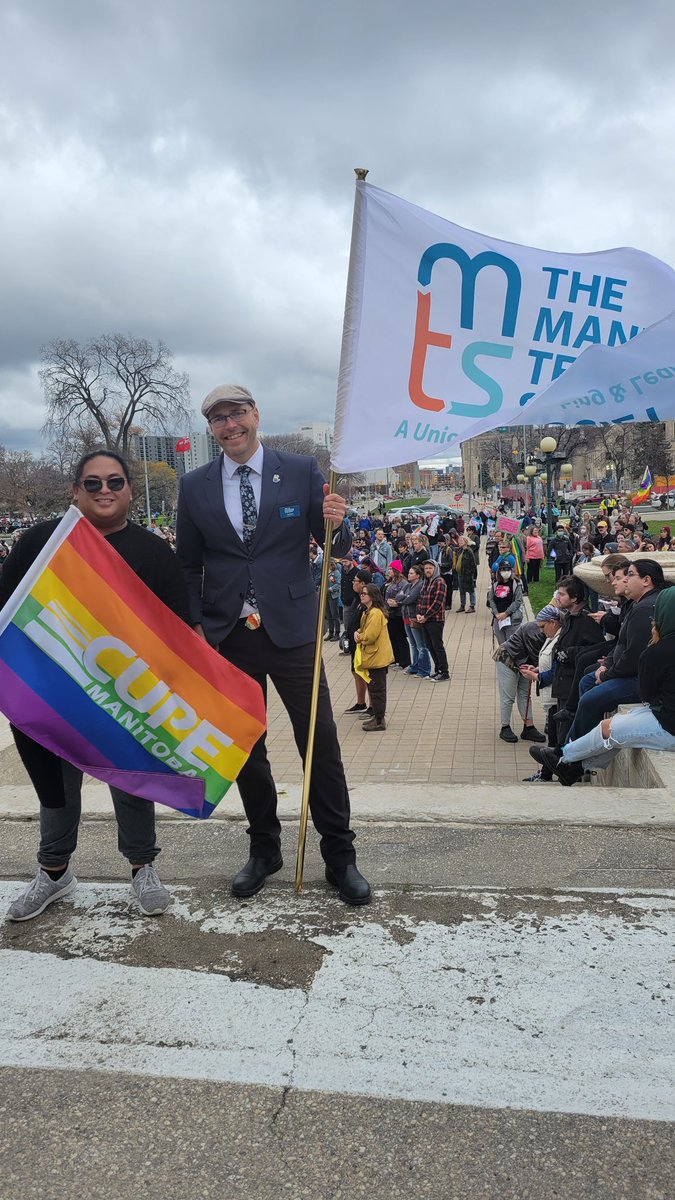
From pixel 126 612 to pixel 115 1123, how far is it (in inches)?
67.1

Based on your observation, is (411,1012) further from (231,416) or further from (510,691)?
(510,691)

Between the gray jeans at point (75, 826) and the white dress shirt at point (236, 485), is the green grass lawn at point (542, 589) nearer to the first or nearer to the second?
the white dress shirt at point (236, 485)

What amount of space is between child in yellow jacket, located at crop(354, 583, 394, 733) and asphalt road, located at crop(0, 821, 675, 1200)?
6224mm

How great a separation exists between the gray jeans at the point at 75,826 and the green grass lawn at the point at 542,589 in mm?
13358

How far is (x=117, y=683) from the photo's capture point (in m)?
3.10

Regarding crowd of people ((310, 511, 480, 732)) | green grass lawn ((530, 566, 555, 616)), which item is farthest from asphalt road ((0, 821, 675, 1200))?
green grass lawn ((530, 566, 555, 616))

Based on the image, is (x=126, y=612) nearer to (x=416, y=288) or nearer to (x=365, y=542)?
(x=416, y=288)

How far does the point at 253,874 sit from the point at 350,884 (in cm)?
42

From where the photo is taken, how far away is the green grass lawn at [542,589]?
18484 millimetres

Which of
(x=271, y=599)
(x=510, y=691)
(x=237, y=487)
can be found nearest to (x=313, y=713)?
(x=271, y=599)

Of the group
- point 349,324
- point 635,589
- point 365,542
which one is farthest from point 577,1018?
point 365,542

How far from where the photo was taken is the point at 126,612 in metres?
3.12

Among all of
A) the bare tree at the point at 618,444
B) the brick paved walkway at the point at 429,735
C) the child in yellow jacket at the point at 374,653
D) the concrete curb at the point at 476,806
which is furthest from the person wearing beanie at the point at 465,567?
the bare tree at the point at 618,444

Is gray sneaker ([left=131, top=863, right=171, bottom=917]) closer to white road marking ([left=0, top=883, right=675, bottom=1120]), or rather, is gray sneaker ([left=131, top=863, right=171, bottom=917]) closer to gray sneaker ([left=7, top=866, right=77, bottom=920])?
white road marking ([left=0, top=883, right=675, bottom=1120])
